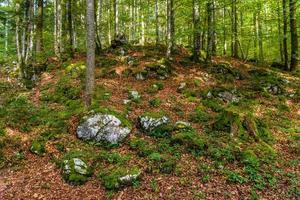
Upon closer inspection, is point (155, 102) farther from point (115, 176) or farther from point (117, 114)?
point (115, 176)

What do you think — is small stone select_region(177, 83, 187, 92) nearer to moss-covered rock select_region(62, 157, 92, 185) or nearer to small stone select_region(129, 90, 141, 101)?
small stone select_region(129, 90, 141, 101)

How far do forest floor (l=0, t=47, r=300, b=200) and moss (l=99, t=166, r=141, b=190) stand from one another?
61 mm

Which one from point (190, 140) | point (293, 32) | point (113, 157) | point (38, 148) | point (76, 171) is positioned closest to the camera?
point (76, 171)

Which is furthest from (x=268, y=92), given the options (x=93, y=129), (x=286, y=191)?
(x=93, y=129)

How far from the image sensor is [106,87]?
13469 mm

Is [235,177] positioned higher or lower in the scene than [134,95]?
lower

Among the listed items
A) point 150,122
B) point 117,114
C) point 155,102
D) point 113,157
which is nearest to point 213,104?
point 155,102

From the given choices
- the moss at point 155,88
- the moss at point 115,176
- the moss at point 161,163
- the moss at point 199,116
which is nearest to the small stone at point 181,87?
the moss at point 155,88

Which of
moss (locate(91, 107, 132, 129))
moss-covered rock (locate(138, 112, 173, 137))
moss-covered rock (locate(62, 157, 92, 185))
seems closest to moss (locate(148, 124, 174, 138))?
moss-covered rock (locate(138, 112, 173, 137))

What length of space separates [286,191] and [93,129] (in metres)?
6.19

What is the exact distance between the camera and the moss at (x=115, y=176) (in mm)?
7789

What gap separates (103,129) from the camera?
991 centimetres

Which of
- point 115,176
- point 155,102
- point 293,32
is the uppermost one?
point 293,32

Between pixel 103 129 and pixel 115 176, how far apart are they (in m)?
2.31
